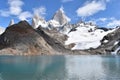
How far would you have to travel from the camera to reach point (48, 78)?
54.5 metres

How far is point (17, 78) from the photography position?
53.6 m

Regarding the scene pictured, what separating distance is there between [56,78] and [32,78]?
16.7 ft

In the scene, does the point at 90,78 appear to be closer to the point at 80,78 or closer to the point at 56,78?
the point at 80,78

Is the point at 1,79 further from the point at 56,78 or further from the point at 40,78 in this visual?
the point at 56,78

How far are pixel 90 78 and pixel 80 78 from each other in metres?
2.18

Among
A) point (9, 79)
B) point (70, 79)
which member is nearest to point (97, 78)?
point (70, 79)

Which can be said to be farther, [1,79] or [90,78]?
[90,78]

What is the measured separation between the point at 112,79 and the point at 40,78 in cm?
1511

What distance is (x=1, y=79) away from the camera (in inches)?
2040

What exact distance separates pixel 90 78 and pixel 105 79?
3409 millimetres

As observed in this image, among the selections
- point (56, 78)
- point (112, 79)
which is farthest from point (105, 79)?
point (56, 78)

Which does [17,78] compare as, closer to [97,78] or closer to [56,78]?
[56,78]

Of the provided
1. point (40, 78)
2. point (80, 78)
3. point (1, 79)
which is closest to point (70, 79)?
Result: point (80, 78)

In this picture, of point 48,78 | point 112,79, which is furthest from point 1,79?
point 112,79
